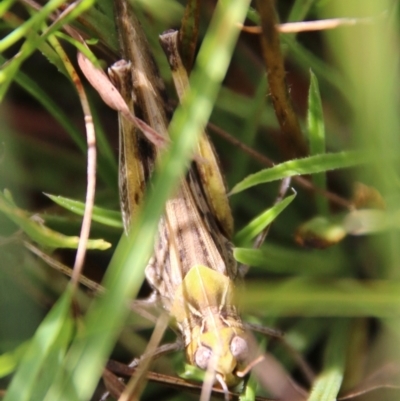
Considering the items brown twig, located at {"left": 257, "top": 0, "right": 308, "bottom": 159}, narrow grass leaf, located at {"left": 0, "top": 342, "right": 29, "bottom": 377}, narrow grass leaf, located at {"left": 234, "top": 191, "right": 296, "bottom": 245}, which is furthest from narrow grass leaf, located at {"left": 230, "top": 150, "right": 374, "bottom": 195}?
narrow grass leaf, located at {"left": 0, "top": 342, "right": 29, "bottom": 377}

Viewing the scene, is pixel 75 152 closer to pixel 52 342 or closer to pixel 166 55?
pixel 166 55

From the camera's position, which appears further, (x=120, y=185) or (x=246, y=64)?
(x=246, y=64)

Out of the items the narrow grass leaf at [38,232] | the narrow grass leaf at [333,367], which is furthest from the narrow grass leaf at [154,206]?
the narrow grass leaf at [333,367]

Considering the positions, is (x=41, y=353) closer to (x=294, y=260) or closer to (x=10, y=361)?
(x=10, y=361)

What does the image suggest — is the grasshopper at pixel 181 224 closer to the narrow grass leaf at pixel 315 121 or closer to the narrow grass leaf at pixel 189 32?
the narrow grass leaf at pixel 189 32

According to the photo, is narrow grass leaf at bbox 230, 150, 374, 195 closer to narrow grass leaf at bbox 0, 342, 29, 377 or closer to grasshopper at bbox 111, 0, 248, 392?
grasshopper at bbox 111, 0, 248, 392

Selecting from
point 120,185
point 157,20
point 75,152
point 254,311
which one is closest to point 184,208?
point 120,185
